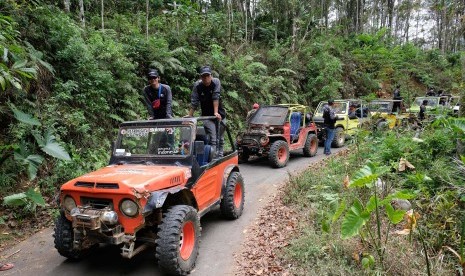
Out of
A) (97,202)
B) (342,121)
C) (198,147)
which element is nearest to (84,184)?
(97,202)

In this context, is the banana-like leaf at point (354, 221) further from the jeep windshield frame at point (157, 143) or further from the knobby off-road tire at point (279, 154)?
the knobby off-road tire at point (279, 154)

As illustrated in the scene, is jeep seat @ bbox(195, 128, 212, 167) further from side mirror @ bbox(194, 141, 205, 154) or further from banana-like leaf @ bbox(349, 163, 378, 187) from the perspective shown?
banana-like leaf @ bbox(349, 163, 378, 187)

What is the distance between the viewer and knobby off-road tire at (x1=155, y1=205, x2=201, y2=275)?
3.79m

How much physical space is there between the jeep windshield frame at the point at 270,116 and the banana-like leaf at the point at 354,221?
718 centimetres

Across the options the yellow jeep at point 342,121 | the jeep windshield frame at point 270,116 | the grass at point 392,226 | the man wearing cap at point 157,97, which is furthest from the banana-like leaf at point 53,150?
the yellow jeep at point 342,121

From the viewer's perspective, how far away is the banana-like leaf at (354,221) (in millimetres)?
3305

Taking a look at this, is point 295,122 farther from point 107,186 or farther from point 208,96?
point 107,186

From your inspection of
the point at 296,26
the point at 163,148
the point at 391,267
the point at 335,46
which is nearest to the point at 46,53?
the point at 163,148

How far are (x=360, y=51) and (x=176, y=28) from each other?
16939 mm

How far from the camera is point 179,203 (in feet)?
15.2

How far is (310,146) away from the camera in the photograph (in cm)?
1169

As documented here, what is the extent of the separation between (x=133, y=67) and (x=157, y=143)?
232 inches

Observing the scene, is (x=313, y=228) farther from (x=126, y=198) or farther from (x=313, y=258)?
(x=126, y=198)

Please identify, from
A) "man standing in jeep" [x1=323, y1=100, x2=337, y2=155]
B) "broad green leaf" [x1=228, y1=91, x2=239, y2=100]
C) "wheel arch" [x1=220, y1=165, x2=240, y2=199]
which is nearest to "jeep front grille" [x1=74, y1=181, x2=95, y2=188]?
"wheel arch" [x1=220, y1=165, x2=240, y2=199]
